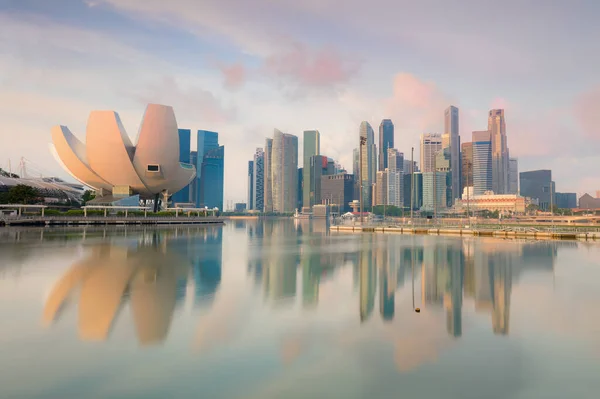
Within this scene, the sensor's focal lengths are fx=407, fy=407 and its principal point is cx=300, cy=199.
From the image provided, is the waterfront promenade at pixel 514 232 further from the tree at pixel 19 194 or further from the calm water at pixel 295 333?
the tree at pixel 19 194

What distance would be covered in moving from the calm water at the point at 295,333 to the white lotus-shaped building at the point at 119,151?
2027 inches

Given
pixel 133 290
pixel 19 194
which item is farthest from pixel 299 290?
pixel 19 194

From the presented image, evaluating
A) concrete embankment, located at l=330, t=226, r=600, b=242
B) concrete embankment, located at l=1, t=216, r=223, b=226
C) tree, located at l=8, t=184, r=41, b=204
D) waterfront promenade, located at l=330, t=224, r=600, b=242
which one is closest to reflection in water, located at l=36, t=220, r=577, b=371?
concrete embankment, located at l=330, t=226, r=600, b=242

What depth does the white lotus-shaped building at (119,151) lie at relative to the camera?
2532 inches

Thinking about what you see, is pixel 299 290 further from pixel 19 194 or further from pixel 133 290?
pixel 19 194

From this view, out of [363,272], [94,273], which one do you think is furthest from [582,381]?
[94,273]

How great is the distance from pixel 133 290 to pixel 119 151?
57972mm

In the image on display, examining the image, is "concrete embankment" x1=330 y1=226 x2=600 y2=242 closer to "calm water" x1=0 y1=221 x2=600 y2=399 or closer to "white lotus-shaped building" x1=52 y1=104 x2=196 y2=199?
"calm water" x1=0 y1=221 x2=600 y2=399

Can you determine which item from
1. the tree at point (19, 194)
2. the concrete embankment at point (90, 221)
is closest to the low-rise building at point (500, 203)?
the concrete embankment at point (90, 221)

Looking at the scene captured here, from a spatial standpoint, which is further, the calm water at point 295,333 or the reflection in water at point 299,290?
the reflection in water at point 299,290

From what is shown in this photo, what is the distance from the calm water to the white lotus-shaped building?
51.5 meters

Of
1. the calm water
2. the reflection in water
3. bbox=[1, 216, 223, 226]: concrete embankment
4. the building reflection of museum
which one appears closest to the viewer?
the calm water

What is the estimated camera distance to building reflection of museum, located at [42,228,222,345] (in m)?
9.62

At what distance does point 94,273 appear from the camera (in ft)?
53.5
